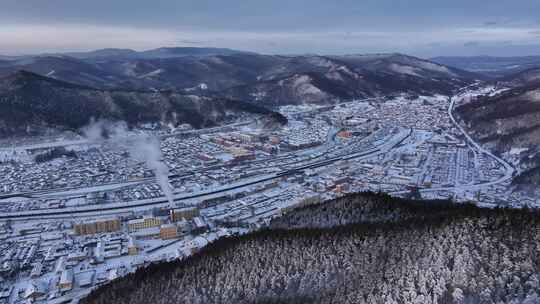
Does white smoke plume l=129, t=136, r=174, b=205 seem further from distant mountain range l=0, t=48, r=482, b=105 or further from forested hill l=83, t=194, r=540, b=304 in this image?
distant mountain range l=0, t=48, r=482, b=105

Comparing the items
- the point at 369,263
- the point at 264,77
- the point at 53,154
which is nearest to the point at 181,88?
the point at 264,77

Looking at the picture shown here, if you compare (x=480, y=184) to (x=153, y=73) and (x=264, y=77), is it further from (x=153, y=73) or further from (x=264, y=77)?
(x=153, y=73)

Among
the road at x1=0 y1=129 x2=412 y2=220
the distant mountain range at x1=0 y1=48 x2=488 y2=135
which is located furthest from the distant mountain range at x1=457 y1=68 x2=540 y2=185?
the distant mountain range at x1=0 y1=48 x2=488 y2=135

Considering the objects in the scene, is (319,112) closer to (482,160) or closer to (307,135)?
(307,135)

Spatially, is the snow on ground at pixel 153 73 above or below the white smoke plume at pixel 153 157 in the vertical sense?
above

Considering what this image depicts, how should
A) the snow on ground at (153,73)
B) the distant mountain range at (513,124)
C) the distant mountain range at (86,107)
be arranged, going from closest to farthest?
the distant mountain range at (513,124) → the distant mountain range at (86,107) → the snow on ground at (153,73)

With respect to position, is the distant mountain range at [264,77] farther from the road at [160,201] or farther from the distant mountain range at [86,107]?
the road at [160,201]

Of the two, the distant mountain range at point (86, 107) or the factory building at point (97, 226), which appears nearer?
the factory building at point (97, 226)

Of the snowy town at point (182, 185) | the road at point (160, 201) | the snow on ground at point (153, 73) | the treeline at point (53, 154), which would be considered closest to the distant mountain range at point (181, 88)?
the snow on ground at point (153, 73)
